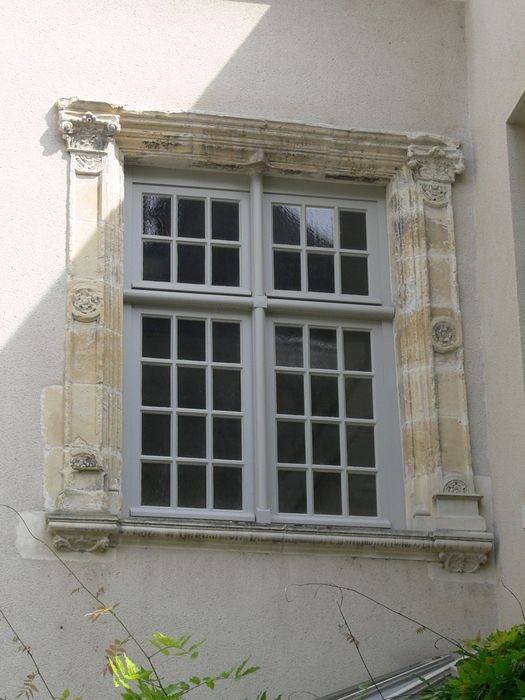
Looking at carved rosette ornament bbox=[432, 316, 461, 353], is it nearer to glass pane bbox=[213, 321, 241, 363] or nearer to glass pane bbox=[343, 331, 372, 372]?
glass pane bbox=[343, 331, 372, 372]

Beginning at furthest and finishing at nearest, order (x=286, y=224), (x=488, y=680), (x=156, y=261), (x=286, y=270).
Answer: (x=286, y=224) → (x=286, y=270) → (x=156, y=261) → (x=488, y=680)

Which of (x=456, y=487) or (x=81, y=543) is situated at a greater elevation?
(x=456, y=487)

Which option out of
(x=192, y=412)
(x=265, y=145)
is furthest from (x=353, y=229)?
(x=192, y=412)

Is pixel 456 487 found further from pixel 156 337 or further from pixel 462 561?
pixel 156 337

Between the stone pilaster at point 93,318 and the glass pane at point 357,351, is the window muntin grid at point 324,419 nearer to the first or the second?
the glass pane at point 357,351

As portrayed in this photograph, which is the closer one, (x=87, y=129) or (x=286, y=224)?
(x=87, y=129)

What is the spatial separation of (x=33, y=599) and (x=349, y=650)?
149 centimetres

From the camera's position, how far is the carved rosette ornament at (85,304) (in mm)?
7715

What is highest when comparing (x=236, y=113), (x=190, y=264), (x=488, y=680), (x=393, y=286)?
(x=236, y=113)

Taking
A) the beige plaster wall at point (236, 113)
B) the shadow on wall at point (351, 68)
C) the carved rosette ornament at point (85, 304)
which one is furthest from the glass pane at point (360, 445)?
the shadow on wall at point (351, 68)

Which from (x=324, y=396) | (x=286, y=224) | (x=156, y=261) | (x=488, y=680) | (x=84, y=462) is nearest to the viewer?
(x=488, y=680)

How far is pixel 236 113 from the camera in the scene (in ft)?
27.3

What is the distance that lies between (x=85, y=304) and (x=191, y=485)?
3.40 feet

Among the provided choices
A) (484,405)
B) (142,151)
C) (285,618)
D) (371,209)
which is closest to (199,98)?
(142,151)
